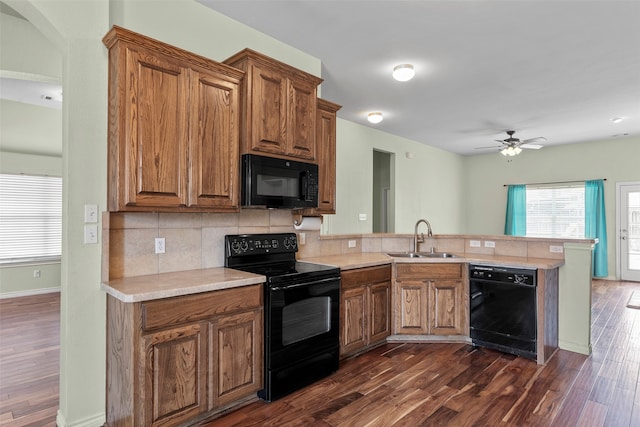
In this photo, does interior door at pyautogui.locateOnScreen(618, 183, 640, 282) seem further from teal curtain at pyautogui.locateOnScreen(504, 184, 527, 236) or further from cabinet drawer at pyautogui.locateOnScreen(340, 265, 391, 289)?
cabinet drawer at pyautogui.locateOnScreen(340, 265, 391, 289)

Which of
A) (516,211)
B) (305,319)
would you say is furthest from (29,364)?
(516,211)

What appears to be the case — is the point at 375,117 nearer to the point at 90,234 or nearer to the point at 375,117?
the point at 375,117

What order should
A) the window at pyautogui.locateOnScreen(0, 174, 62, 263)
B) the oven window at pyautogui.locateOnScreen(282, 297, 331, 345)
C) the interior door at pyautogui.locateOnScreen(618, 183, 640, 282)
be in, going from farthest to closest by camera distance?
the interior door at pyautogui.locateOnScreen(618, 183, 640, 282)
the window at pyautogui.locateOnScreen(0, 174, 62, 263)
the oven window at pyautogui.locateOnScreen(282, 297, 331, 345)

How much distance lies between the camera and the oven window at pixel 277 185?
2.65 m

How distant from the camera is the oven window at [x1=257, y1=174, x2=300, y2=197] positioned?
2654mm

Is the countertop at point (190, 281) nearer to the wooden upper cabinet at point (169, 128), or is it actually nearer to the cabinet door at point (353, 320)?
the cabinet door at point (353, 320)

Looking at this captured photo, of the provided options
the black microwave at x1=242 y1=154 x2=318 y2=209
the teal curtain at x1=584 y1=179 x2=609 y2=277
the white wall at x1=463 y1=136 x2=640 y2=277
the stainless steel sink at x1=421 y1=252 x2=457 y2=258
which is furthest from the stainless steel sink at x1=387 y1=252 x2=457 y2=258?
the white wall at x1=463 y1=136 x2=640 y2=277

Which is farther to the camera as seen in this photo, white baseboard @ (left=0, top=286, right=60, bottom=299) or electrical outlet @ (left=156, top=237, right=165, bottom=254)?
white baseboard @ (left=0, top=286, right=60, bottom=299)

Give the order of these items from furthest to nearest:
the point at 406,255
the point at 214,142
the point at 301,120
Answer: the point at 406,255, the point at 301,120, the point at 214,142

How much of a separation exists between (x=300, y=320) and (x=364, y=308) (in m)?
0.86

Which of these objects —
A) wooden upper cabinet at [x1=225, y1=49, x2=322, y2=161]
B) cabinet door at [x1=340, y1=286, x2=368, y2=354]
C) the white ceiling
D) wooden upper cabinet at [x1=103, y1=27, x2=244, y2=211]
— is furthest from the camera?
cabinet door at [x1=340, y1=286, x2=368, y2=354]

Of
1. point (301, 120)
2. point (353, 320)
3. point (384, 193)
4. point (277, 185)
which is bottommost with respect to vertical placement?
point (353, 320)

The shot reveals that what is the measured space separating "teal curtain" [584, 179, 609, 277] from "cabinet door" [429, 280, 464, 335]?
5.60 metres

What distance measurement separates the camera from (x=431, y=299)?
3.54 m
